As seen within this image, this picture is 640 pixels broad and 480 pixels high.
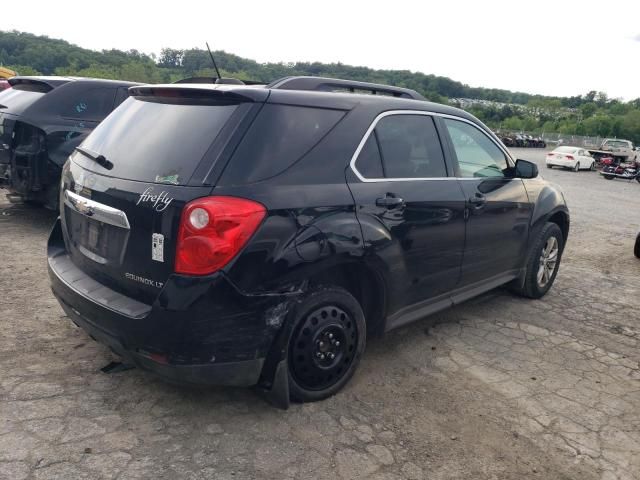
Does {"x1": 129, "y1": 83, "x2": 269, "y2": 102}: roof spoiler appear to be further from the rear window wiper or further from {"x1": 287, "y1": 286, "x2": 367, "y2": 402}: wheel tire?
{"x1": 287, "y1": 286, "x2": 367, "y2": 402}: wheel tire

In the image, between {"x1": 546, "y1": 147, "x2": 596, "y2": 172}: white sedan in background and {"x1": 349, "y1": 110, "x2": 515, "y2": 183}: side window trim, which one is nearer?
{"x1": 349, "y1": 110, "x2": 515, "y2": 183}: side window trim

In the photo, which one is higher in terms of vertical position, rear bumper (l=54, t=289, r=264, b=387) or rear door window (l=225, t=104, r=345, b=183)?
rear door window (l=225, t=104, r=345, b=183)

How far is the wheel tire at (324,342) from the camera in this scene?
2836 millimetres

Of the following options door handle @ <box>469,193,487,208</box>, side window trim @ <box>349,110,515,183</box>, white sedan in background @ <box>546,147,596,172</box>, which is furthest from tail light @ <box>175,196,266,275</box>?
white sedan in background @ <box>546,147,596,172</box>

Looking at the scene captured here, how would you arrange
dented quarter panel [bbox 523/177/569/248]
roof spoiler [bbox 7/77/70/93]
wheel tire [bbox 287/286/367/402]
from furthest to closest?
roof spoiler [bbox 7/77/70/93] → dented quarter panel [bbox 523/177/569/248] → wheel tire [bbox 287/286/367/402]

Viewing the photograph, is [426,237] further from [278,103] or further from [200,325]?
[200,325]

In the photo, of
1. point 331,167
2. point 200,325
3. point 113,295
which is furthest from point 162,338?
point 331,167

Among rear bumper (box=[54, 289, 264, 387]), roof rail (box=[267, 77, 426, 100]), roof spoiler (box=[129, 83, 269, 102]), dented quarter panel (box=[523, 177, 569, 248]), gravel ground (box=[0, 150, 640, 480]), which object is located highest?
roof rail (box=[267, 77, 426, 100])

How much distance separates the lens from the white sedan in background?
27.7m

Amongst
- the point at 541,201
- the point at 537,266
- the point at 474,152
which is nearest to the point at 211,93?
the point at 474,152

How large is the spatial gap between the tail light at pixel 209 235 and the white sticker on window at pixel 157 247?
0.31 ft

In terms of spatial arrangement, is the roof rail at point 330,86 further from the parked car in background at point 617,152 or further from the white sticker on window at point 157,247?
the parked car in background at point 617,152

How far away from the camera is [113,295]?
2734 mm

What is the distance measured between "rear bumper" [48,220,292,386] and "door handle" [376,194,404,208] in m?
0.81
